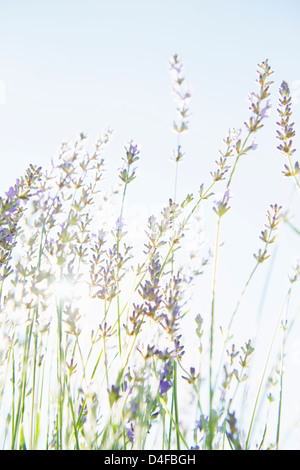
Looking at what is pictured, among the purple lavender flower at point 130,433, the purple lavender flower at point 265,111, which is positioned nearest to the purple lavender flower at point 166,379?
the purple lavender flower at point 130,433

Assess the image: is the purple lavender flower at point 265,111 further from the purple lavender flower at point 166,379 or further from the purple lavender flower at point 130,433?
the purple lavender flower at point 130,433

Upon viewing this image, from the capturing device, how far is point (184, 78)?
1582 mm

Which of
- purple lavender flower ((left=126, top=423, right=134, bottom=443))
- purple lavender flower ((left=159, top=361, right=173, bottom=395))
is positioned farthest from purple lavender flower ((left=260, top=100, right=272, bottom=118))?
purple lavender flower ((left=126, top=423, right=134, bottom=443))

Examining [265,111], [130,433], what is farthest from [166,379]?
[265,111]

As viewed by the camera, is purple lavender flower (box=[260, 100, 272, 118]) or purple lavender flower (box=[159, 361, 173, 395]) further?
purple lavender flower (box=[260, 100, 272, 118])

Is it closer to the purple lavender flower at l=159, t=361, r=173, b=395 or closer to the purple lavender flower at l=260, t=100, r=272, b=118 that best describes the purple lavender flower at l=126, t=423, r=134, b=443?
the purple lavender flower at l=159, t=361, r=173, b=395

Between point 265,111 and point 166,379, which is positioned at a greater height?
point 265,111

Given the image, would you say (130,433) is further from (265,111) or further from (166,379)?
(265,111)

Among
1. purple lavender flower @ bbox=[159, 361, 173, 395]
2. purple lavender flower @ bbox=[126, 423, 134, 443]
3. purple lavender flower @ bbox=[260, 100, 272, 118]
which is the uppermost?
purple lavender flower @ bbox=[260, 100, 272, 118]

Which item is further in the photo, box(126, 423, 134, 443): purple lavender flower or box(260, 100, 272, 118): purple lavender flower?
box(260, 100, 272, 118): purple lavender flower

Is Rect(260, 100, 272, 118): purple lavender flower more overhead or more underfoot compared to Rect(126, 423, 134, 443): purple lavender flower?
more overhead

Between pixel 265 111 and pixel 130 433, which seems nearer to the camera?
pixel 130 433
